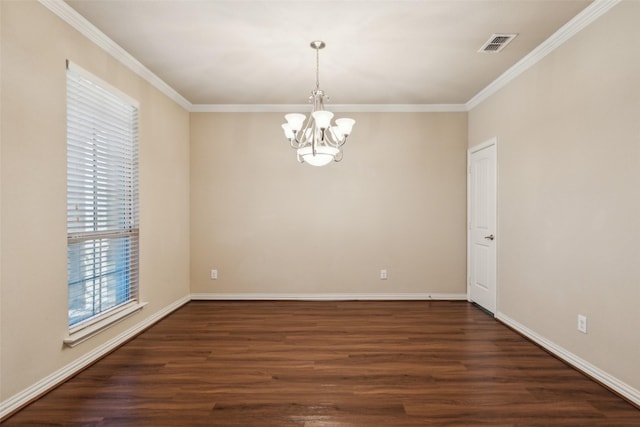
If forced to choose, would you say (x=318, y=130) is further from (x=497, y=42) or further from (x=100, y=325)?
(x=100, y=325)

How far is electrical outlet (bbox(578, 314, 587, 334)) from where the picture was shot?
2.64 meters

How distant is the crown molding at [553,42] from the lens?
2471mm

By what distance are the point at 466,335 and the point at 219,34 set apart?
3517mm

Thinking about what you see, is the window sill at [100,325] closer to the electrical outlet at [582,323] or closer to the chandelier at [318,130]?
the chandelier at [318,130]

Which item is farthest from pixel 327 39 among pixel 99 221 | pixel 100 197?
pixel 99 221

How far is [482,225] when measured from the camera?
14.4ft

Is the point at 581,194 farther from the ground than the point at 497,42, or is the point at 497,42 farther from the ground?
the point at 497,42

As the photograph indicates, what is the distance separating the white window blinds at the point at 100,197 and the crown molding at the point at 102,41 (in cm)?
32

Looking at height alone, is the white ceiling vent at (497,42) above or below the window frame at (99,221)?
above

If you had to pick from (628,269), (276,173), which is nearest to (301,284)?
(276,173)

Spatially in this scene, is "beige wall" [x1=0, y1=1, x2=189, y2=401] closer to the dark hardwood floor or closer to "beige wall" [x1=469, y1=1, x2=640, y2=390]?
the dark hardwood floor

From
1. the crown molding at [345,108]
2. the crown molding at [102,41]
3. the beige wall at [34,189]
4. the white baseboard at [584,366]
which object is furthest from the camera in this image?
the crown molding at [345,108]

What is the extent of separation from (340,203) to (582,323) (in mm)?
2914

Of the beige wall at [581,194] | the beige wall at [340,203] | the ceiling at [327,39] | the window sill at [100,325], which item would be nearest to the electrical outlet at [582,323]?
the beige wall at [581,194]
